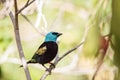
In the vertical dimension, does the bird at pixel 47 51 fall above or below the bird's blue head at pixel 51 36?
below

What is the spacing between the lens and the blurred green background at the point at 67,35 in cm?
94

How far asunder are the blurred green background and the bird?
10 mm

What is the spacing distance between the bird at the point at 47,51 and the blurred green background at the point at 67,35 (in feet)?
0.03

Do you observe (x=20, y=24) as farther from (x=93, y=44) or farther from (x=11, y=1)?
(x=93, y=44)

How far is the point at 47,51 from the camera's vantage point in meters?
0.97

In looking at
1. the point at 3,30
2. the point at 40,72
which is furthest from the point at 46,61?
the point at 3,30

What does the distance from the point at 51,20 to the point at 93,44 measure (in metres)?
0.13

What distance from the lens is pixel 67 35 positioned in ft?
3.18

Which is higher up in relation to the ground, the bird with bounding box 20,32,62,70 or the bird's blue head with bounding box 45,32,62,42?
the bird's blue head with bounding box 45,32,62,42

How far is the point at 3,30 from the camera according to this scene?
3.03ft

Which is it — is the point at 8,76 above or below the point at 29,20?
below

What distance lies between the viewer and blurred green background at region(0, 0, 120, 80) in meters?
0.94

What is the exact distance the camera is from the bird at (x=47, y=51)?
0.95 meters

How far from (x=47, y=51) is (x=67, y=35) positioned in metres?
0.06
